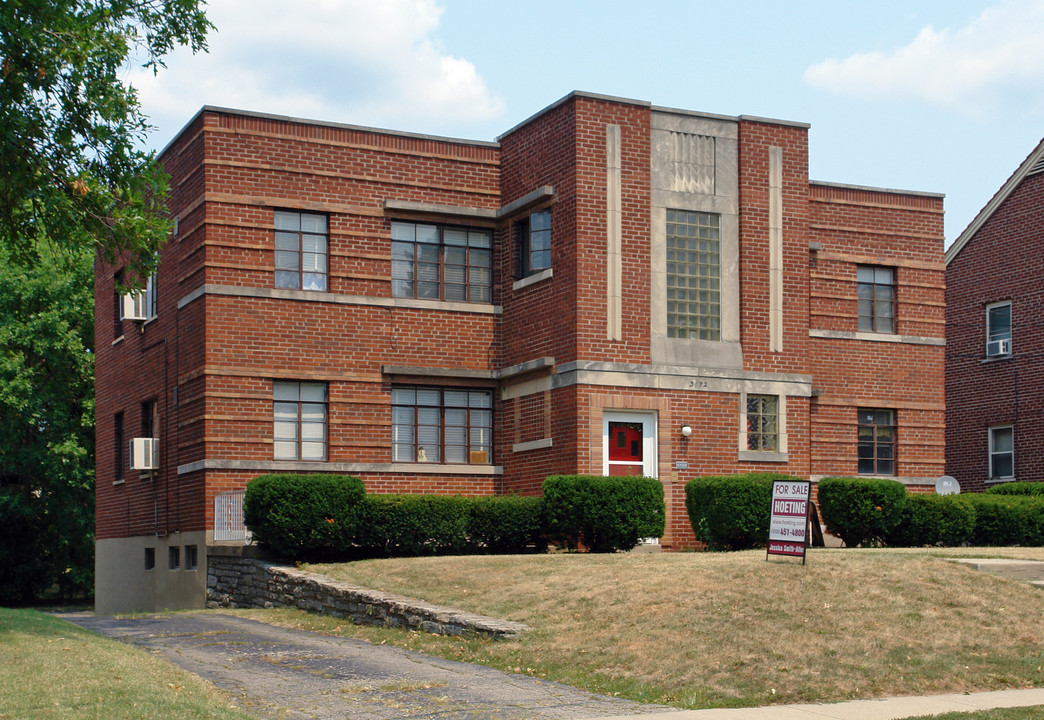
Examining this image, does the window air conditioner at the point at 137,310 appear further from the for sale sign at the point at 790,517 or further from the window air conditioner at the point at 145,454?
the for sale sign at the point at 790,517

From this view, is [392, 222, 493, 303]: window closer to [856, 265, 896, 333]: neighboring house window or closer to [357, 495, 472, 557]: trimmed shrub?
[357, 495, 472, 557]: trimmed shrub

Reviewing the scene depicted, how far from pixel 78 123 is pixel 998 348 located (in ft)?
81.9

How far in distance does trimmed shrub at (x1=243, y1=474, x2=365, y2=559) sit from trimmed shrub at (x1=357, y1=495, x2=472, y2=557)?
303 mm

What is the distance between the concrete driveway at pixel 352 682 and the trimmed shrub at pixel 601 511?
21.3 ft

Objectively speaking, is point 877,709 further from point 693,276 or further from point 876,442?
point 876,442

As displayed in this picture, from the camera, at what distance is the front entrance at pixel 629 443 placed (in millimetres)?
24547

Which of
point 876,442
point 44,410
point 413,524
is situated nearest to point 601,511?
point 413,524

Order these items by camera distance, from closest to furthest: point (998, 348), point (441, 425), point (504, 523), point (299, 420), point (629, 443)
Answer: point (504, 523) → point (629, 443) → point (299, 420) → point (441, 425) → point (998, 348)

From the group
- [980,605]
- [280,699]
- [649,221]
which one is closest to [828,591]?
[980,605]

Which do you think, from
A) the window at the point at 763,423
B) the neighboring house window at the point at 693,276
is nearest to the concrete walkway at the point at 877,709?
the window at the point at 763,423

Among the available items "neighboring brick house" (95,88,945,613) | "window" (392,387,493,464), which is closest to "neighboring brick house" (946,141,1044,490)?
"neighboring brick house" (95,88,945,613)

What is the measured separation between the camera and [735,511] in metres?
22.5

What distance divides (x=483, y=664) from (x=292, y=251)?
1317 centimetres

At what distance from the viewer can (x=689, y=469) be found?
25.0 meters
